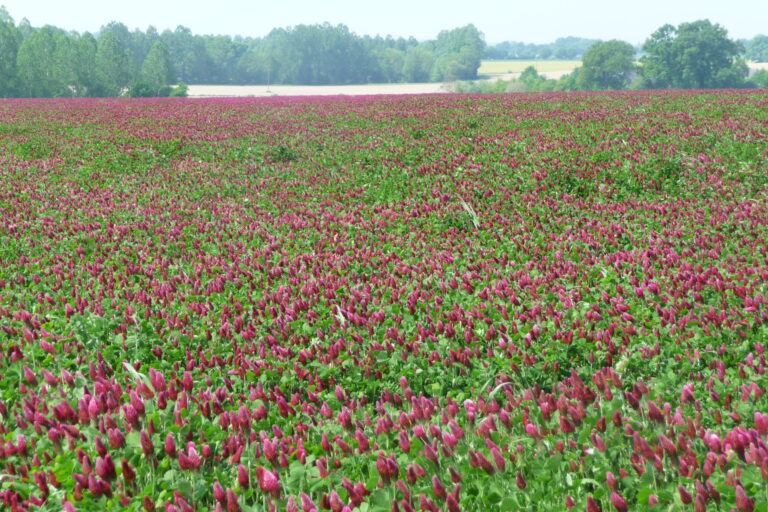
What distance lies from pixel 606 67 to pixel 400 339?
131 m

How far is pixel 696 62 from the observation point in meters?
112

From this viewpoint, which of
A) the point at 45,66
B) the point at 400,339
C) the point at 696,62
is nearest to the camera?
the point at 400,339

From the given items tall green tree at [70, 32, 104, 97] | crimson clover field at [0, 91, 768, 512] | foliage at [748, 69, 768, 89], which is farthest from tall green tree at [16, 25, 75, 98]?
foliage at [748, 69, 768, 89]

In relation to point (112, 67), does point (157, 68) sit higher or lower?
higher

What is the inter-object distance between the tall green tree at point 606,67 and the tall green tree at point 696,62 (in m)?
7.20

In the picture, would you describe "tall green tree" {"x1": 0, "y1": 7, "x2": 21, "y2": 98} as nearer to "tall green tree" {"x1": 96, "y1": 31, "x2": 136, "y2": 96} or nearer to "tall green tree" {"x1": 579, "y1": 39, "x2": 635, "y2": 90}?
"tall green tree" {"x1": 96, "y1": 31, "x2": 136, "y2": 96}

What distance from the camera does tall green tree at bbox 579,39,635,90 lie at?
123 metres

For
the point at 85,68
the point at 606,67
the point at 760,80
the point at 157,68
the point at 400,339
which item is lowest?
the point at 400,339

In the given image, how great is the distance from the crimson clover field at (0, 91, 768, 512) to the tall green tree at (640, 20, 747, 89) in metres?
115

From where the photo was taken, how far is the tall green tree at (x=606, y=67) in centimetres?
12303

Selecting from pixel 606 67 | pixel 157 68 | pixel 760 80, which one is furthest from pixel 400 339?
pixel 760 80

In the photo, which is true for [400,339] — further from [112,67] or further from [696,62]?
[696,62]

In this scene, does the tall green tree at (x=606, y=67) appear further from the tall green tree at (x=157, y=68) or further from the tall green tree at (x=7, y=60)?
the tall green tree at (x=7, y=60)

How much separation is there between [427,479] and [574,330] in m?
2.31
